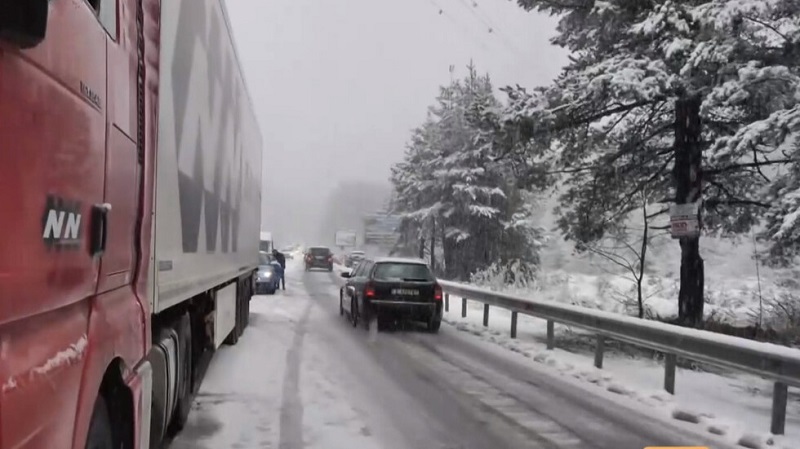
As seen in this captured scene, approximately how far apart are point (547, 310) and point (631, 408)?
4.49 m

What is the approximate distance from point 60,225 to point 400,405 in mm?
5642

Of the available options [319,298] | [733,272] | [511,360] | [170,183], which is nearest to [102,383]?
[170,183]

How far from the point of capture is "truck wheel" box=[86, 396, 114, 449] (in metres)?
2.93

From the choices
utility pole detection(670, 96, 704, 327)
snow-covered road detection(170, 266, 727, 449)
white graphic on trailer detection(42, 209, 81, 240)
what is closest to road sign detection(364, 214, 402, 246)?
utility pole detection(670, 96, 704, 327)

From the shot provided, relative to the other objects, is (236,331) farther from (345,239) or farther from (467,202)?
(345,239)

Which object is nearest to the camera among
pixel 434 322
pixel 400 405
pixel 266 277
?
pixel 400 405

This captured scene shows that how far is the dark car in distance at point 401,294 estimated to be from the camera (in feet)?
48.5

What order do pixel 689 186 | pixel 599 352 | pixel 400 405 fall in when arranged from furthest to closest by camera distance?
pixel 689 186 → pixel 599 352 → pixel 400 405

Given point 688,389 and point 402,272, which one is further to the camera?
point 402,272

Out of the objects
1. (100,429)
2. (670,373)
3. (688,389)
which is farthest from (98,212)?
(688,389)

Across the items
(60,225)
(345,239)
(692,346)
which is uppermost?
(60,225)

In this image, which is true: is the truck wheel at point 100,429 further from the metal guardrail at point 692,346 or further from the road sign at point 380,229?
the road sign at point 380,229

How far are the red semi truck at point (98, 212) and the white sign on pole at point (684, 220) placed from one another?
8.84 metres

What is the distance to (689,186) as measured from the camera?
14195 millimetres
